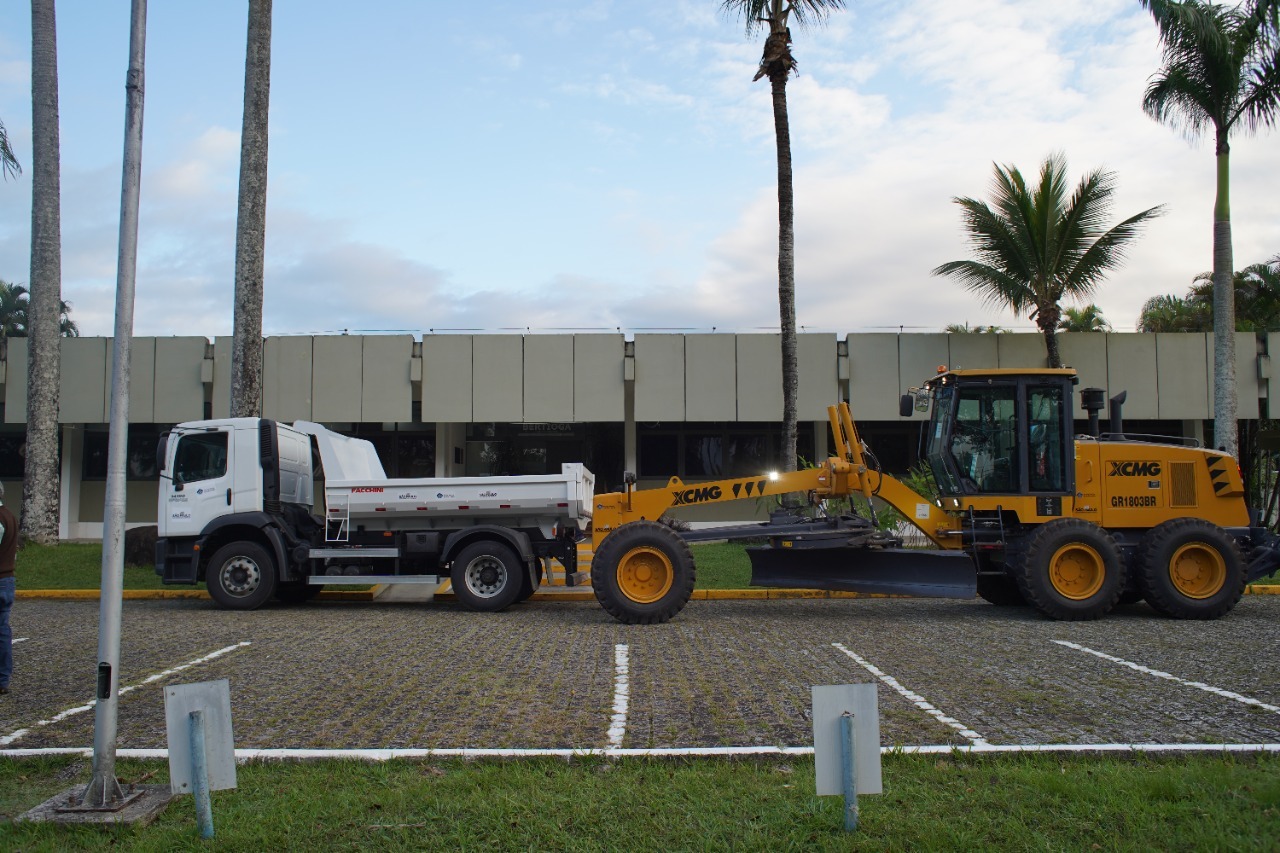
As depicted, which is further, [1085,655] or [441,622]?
[441,622]

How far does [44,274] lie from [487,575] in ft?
39.4

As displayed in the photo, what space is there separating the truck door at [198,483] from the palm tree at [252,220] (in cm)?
221

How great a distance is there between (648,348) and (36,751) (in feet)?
59.5

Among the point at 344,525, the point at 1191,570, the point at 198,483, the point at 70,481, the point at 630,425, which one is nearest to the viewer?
the point at 1191,570

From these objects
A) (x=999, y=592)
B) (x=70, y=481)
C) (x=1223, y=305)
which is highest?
(x=1223, y=305)

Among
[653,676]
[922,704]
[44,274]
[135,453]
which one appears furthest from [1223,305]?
[135,453]

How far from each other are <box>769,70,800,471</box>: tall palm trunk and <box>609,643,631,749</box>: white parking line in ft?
32.5

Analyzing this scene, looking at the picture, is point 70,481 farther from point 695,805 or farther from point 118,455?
point 695,805

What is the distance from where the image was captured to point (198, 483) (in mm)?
13188

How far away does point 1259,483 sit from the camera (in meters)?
22.4

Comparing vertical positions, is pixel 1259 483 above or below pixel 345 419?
below

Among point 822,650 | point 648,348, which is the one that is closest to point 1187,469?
point 822,650

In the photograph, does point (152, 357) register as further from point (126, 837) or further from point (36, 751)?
point (126, 837)

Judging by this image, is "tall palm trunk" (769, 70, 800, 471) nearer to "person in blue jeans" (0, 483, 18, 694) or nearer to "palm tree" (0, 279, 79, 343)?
"person in blue jeans" (0, 483, 18, 694)
